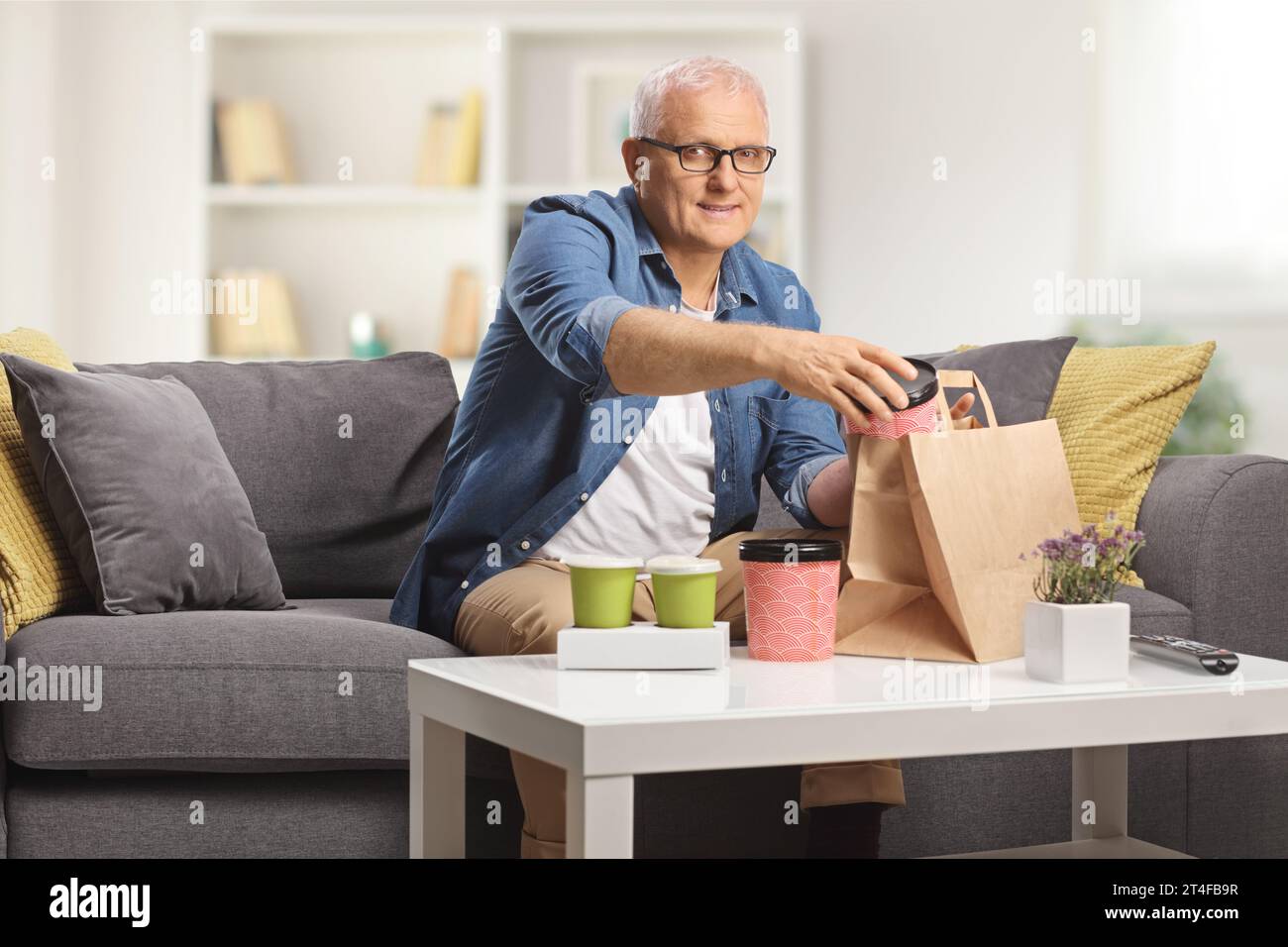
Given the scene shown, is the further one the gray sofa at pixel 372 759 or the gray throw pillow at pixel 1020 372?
the gray throw pillow at pixel 1020 372

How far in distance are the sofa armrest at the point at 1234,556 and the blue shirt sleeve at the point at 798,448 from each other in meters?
0.48

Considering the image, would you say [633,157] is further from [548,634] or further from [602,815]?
[602,815]

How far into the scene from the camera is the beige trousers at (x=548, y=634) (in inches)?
52.9

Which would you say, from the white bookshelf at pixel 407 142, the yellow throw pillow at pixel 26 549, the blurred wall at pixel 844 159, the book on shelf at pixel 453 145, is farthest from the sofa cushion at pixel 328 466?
the blurred wall at pixel 844 159

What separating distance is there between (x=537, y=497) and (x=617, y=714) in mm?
729

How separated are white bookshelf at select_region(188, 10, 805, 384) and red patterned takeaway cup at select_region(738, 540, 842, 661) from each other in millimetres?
2858

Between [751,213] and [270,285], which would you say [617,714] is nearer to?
[751,213]

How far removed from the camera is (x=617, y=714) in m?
1.00

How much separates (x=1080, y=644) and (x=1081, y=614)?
0.08 ft

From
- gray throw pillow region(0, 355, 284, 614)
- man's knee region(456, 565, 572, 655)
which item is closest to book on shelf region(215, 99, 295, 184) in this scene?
gray throw pillow region(0, 355, 284, 614)

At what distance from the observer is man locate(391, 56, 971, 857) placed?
154 cm

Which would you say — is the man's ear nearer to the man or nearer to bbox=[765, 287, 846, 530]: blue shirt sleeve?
the man

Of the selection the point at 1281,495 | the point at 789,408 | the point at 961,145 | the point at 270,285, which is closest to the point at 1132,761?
the point at 1281,495

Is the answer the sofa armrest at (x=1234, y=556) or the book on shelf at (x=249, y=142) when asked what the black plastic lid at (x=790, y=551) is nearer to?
the sofa armrest at (x=1234, y=556)
